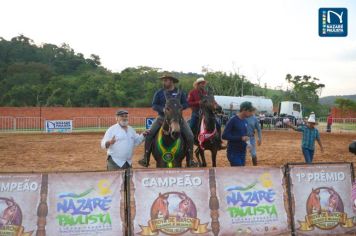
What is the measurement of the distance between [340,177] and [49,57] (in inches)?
3579

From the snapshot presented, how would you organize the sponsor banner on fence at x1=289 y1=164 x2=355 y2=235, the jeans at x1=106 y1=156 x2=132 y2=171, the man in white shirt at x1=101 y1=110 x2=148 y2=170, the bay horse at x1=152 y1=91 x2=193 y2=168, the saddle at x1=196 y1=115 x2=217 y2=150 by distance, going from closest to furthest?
1. the sponsor banner on fence at x1=289 y1=164 x2=355 y2=235
2. the man in white shirt at x1=101 y1=110 x2=148 y2=170
3. the jeans at x1=106 y1=156 x2=132 y2=171
4. the bay horse at x1=152 y1=91 x2=193 y2=168
5. the saddle at x1=196 y1=115 x2=217 y2=150

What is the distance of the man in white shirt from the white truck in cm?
3744

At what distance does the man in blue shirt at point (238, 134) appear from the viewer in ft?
25.4

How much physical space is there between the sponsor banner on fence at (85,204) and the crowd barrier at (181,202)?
0.01m

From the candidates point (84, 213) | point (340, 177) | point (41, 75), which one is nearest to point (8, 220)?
point (84, 213)

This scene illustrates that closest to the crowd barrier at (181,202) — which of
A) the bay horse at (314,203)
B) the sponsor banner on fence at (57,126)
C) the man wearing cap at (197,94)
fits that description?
the bay horse at (314,203)

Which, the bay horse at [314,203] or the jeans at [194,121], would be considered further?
the jeans at [194,121]

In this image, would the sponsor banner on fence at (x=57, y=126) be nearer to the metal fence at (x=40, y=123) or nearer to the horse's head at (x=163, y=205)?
the metal fence at (x=40, y=123)

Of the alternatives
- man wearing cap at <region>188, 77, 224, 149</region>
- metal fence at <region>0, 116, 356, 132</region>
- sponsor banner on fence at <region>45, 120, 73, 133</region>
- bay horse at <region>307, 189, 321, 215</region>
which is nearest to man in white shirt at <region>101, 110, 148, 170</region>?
bay horse at <region>307, 189, 321, 215</region>

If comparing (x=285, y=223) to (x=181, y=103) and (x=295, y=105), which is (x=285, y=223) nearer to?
(x=181, y=103)

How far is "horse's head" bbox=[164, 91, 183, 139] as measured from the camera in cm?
745

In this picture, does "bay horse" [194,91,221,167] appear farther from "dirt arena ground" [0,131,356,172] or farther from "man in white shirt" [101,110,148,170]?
"dirt arena ground" [0,131,356,172]

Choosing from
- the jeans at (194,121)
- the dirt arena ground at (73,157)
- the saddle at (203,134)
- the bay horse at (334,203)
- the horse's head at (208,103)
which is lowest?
the dirt arena ground at (73,157)

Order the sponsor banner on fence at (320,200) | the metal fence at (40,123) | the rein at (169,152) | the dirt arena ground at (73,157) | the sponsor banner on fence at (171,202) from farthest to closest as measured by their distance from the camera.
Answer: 1. the metal fence at (40,123)
2. the dirt arena ground at (73,157)
3. the rein at (169,152)
4. the sponsor banner on fence at (320,200)
5. the sponsor banner on fence at (171,202)
